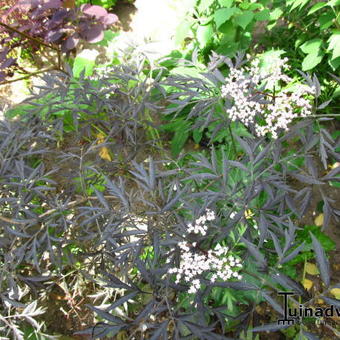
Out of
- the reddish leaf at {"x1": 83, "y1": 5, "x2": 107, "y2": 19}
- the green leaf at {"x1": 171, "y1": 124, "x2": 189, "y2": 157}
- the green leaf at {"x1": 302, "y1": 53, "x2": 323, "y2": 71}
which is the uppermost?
the reddish leaf at {"x1": 83, "y1": 5, "x2": 107, "y2": 19}

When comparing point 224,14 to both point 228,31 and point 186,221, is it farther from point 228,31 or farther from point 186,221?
point 186,221

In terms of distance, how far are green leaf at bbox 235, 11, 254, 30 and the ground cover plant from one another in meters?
0.15

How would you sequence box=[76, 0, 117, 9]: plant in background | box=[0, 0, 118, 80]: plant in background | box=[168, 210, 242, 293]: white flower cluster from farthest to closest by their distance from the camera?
box=[76, 0, 117, 9]: plant in background
box=[0, 0, 118, 80]: plant in background
box=[168, 210, 242, 293]: white flower cluster

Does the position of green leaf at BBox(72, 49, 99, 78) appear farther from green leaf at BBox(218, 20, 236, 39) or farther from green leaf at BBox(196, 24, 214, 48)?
green leaf at BBox(218, 20, 236, 39)

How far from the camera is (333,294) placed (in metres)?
1.92

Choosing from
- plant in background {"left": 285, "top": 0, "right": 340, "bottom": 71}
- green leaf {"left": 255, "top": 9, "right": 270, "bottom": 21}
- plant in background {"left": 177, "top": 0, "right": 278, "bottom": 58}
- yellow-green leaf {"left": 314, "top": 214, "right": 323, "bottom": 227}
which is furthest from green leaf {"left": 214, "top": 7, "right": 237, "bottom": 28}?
yellow-green leaf {"left": 314, "top": 214, "right": 323, "bottom": 227}

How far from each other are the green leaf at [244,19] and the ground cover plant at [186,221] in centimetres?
15

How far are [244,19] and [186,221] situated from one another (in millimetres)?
1520

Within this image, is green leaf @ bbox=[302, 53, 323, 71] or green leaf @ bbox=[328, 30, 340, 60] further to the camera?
green leaf @ bbox=[302, 53, 323, 71]

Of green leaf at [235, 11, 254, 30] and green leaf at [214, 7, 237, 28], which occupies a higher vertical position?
green leaf at [214, 7, 237, 28]

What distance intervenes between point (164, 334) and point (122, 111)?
113 cm

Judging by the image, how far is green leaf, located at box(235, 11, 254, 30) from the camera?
221 cm

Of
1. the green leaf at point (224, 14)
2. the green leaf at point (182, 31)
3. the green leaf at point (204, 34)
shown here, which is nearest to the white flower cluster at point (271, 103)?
the green leaf at point (224, 14)

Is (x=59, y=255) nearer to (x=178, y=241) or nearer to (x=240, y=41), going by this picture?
(x=178, y=241)
